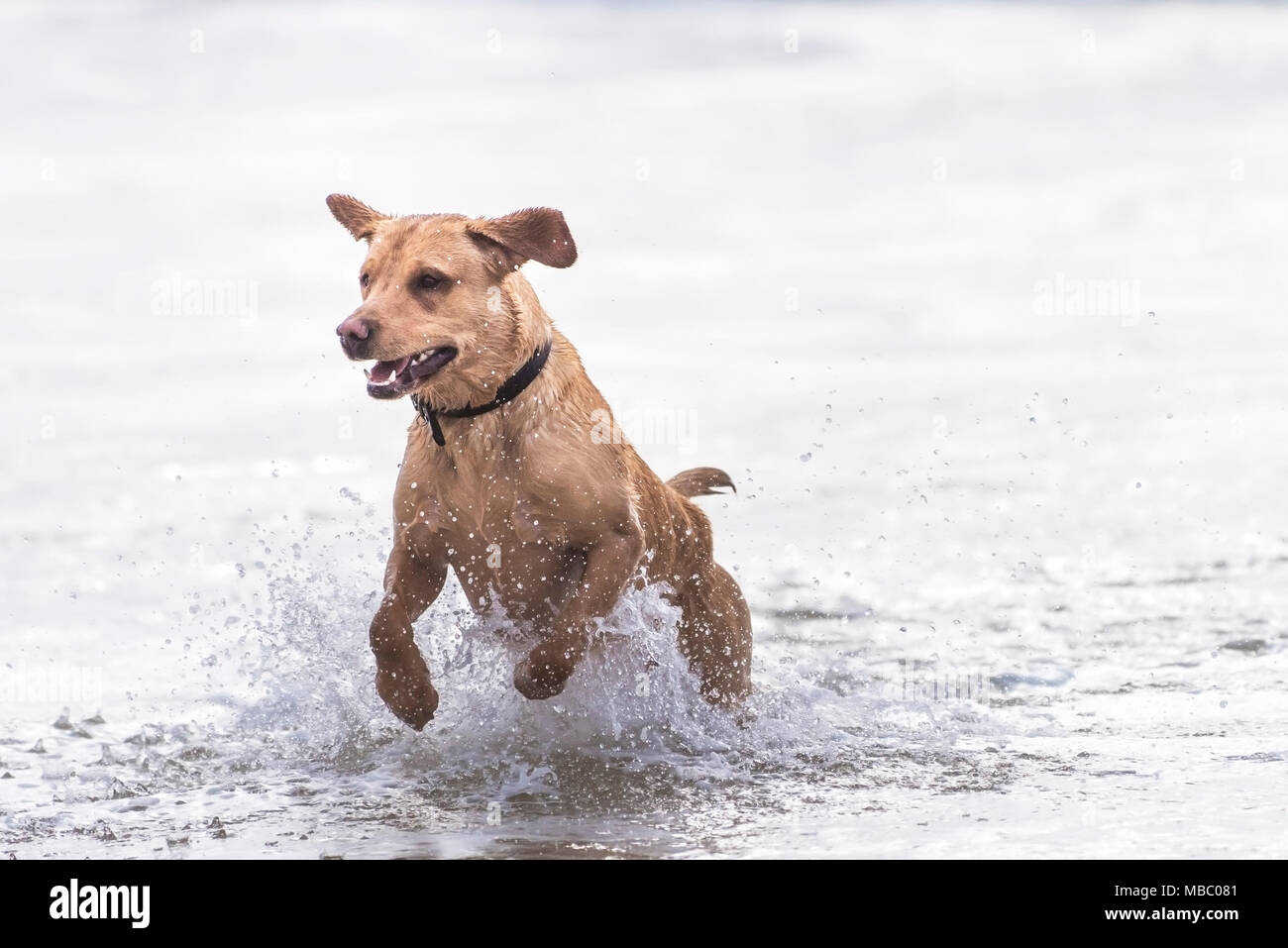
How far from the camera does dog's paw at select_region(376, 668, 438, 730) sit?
5.31 metres

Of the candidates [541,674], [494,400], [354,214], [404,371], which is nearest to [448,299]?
[404,371]

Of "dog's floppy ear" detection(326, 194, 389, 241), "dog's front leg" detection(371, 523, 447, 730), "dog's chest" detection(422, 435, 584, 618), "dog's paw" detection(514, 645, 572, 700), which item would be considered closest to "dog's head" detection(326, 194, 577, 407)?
"dog's floppy ear" detection(326, 194, 389, 241)

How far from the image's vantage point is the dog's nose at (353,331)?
483 cm

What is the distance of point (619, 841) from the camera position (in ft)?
14.8

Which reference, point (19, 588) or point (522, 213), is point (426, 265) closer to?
point (522, 213)

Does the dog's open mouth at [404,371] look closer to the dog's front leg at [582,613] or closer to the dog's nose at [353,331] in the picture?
the dog's nose at [353,331]

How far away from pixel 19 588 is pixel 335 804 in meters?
4.71

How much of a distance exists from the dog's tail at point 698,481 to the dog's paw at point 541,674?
1404mm

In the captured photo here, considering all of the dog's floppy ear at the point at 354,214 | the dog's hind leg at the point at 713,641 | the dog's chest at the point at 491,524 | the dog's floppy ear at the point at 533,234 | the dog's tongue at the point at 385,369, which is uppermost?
the dog's floppy ear at the point at 354,214

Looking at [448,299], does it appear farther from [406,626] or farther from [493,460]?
[406,626]

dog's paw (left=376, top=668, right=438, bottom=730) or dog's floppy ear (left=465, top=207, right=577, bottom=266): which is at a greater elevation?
dog's floppy ear (left=465, top=207, right=577, bottom=266)

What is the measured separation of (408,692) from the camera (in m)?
5.32

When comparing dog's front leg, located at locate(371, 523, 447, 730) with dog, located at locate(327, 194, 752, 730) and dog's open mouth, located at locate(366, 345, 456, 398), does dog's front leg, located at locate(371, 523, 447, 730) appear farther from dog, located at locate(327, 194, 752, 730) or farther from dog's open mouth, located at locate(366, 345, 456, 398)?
dog's open mouth, located at locate(366, 345, 456, 398)

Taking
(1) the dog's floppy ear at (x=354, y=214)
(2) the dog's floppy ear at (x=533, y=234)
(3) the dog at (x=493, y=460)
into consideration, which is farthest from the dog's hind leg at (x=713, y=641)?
(1) the dog's floppy ear at (x=354, y=214)
